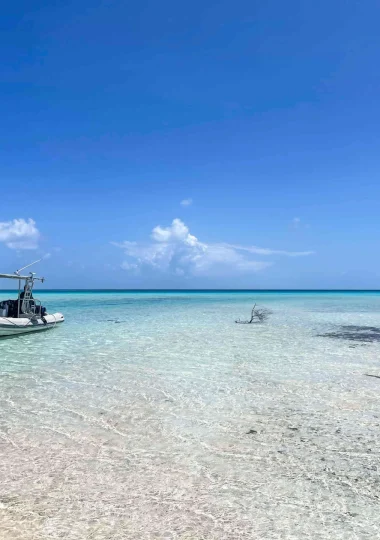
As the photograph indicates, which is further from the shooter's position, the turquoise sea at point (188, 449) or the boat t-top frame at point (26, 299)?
the boat t-top frame at point (26, 299)

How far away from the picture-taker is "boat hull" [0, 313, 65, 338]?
59.7 ft

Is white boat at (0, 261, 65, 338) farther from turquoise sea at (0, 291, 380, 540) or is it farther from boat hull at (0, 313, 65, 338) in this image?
turquoise sea at (0, 291, 380, 540)

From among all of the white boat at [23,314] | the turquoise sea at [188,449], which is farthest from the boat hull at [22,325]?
the turquoise sea at [188,449]

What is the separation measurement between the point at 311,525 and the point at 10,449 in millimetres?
4338

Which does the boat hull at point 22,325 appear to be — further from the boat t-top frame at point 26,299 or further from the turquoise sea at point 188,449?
the turquoise sea at point 188,449

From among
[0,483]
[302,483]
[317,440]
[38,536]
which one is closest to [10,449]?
[0,483]

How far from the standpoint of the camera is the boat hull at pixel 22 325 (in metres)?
18.2

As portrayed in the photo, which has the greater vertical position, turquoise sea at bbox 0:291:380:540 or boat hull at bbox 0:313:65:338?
boat hull at bbox 0:313:65:338

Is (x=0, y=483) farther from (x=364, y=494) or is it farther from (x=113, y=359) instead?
(x=113, y=359)

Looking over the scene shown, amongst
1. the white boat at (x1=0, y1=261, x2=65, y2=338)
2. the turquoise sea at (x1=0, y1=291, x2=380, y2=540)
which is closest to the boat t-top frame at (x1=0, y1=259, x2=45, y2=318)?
the white boat at (x1=0, y1=261, x2=65, y2=338)

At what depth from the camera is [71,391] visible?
9.52 m

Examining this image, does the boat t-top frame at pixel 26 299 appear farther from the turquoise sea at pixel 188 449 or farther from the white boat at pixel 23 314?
the turquoise sea at pixel 188 449

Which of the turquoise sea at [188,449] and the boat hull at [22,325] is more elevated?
the boat hull at [22,325]

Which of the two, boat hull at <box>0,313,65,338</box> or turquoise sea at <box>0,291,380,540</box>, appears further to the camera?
boat hull at <box>0,313,65,338</box>
